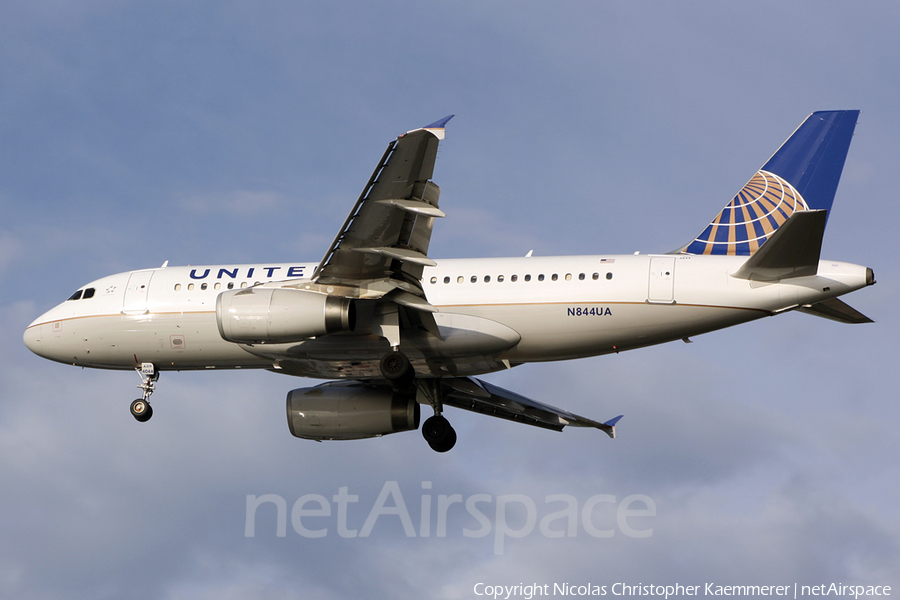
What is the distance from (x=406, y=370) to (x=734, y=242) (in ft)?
26.6

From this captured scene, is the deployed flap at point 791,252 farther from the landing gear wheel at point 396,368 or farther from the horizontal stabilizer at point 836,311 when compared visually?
the landing gear wheel at point 396,368

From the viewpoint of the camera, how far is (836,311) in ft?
74.8

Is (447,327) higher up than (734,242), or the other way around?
(734,242)

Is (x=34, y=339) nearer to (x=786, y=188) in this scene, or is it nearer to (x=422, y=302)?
(x=422, y=302)

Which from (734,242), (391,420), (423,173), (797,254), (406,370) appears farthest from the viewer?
(391,420)

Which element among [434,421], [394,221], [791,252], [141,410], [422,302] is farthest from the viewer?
[434,421]

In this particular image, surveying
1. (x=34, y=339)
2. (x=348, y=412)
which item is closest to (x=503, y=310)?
(x=348, y=412)

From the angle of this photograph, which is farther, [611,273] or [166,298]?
[166,298]

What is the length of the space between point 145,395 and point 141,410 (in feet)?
1.21

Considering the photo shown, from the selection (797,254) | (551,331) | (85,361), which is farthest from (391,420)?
(797,254)

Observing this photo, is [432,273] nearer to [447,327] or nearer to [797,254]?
[447,327]

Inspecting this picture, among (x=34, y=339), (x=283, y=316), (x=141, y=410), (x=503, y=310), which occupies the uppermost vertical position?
(x=503, y=310)

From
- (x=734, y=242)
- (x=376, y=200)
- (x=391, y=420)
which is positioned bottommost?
(x=391, y=420)

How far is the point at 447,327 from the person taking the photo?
2325cm
